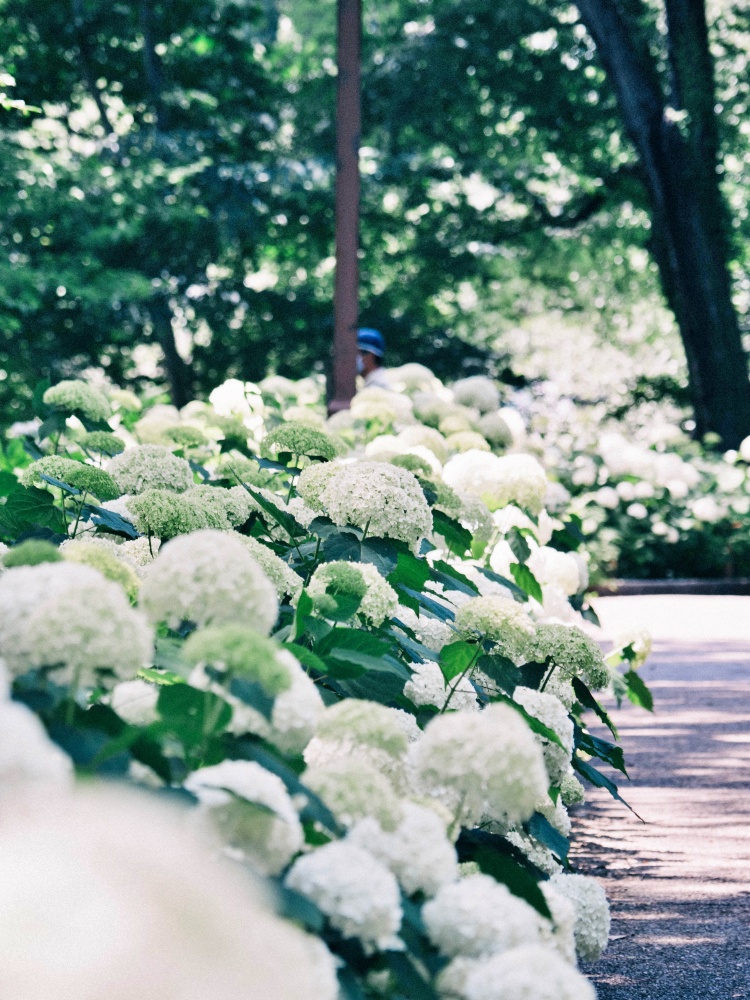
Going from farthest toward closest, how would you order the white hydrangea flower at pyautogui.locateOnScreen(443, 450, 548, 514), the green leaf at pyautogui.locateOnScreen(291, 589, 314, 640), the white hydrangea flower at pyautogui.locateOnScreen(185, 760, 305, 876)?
the white hydrangea flower at pyautogui.locateOnScreen(443, 450, 548, 514) < the green leaf at pyautogui.locateOnScreen(291, 589, 314, 640) < the white hydrangea flower at pyautogui.locateOnScreen(185, 760, 305, 876)

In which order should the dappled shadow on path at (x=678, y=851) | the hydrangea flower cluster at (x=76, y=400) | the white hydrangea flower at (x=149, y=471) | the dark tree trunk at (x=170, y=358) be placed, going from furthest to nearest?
1. the dark tree trunk at (x=170, y=358)
2. the hydrangea flower cluster at (x=76, y=400)
3. the dappled shadow on path at (x=678, y=851)
4. the white hydrangea flower at (x=149, y=471)

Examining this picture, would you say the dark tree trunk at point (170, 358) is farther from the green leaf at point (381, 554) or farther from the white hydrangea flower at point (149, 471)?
the green leaf at point (381, 554)

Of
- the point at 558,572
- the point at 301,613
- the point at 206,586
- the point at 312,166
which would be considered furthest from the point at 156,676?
the point at 312,166

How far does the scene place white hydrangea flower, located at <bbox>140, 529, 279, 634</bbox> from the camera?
4.65ft

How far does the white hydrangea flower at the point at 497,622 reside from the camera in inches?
89.4

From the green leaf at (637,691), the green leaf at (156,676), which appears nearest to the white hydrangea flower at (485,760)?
the green leaf at (156,676)

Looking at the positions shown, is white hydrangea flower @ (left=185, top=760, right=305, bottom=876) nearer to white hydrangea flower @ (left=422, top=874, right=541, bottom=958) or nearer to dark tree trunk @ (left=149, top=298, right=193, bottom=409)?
white hydrangea flower @ (left=422, top=874, right=541, bottom=958)

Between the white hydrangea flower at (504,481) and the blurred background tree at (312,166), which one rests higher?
the blurred background tree at (312,166)

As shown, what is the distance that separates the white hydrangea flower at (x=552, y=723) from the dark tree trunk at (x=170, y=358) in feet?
53.8

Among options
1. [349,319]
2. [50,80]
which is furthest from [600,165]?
[349,319]

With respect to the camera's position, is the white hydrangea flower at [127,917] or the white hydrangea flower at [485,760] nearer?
the white hydrangea flower at [127,917]

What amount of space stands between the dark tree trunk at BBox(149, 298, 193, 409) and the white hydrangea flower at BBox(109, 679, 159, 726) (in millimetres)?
16971

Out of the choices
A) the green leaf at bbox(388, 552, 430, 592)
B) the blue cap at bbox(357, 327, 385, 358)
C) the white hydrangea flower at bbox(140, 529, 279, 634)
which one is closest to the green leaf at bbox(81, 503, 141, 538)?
the green leaf at bbox(388, 552, 430, 592)

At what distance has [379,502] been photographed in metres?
2.39
